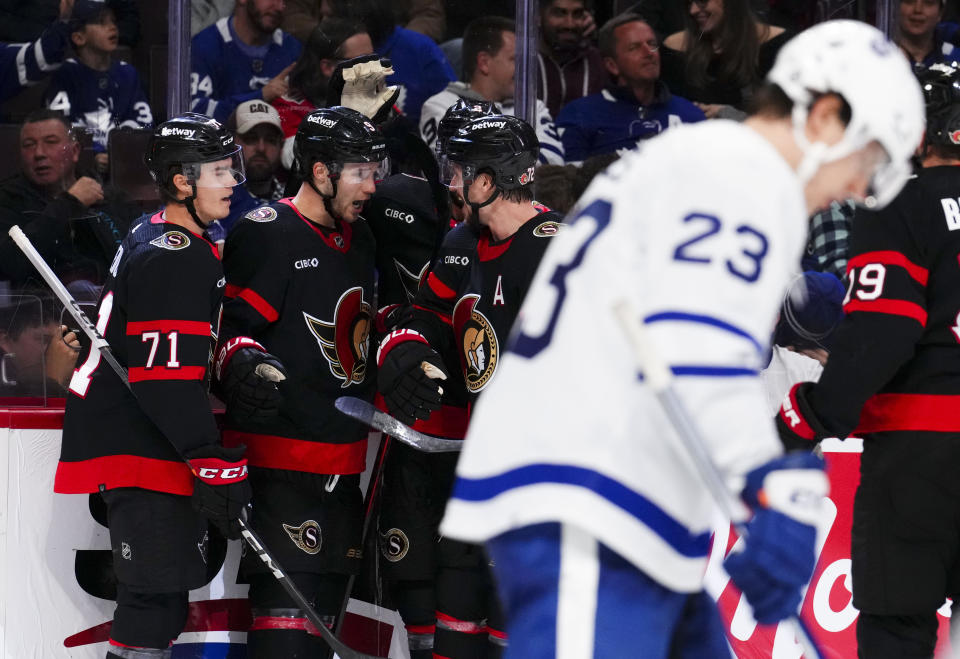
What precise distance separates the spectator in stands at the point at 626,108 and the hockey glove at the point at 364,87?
98 centimetres

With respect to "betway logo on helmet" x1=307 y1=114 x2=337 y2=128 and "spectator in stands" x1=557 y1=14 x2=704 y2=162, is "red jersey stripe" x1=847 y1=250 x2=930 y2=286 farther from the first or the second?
"spectator in stands" x1=557 y1=14 x2=704 y2=162

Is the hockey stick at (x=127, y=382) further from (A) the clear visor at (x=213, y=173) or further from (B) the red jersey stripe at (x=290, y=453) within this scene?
(A) the clear visor at (x=213, y=173)

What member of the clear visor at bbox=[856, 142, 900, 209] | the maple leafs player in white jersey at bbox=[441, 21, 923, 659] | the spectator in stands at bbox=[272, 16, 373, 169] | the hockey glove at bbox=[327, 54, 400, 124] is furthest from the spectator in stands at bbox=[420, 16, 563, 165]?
the maple leafs player in white jersey at bbox=[441, 21, 923, 659]

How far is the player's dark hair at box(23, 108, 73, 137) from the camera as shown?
4.66 meters

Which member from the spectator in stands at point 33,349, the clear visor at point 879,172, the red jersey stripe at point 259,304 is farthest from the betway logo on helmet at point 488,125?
the clear visor at point 879,172

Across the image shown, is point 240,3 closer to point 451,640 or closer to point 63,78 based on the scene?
point 63,78

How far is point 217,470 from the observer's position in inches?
124

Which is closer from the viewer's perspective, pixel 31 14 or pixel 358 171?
pixel 358 171

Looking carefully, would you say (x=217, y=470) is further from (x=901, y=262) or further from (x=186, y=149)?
(x=901, y=262)

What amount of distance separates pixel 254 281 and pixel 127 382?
0.44m

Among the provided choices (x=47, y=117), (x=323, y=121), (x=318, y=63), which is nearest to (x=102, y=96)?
(x=47, y=117)

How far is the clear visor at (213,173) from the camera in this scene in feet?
10.9

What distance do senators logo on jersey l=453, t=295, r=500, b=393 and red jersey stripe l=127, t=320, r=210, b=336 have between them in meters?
0.69

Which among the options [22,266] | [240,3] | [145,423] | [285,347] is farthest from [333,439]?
[240,3]
